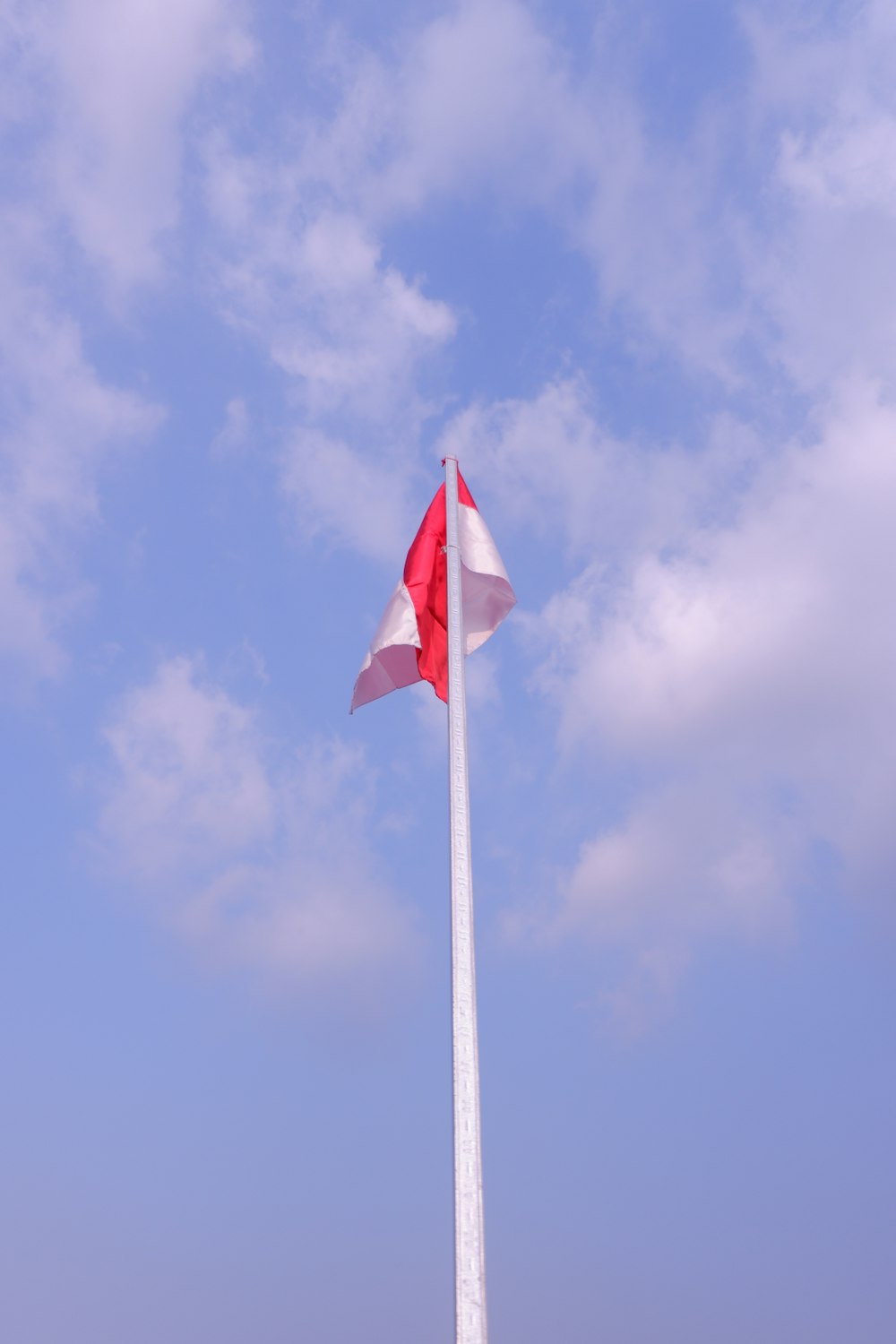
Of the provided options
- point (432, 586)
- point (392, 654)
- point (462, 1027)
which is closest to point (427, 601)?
point (432, 586)

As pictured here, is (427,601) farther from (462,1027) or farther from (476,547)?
(462,1027)

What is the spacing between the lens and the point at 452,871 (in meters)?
15.1

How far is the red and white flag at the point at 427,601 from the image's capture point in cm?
1848

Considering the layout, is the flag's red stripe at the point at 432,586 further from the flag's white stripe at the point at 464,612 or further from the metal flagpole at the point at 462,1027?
the metal flagpole at the point at 462,1027

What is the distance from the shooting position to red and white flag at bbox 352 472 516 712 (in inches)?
728

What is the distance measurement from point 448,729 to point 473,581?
391 cm

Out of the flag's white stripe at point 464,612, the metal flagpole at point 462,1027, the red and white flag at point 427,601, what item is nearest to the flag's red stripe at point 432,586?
the red and white flag at point 427,601

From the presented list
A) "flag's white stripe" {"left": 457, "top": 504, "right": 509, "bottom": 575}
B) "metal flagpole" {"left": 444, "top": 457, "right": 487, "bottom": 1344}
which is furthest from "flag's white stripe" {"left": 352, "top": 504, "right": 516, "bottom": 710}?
"metal flagpole" {"left": 444, "top": 457, "right": 487, "bottom": 1344}

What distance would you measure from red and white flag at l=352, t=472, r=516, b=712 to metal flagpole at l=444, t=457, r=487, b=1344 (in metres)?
1.25

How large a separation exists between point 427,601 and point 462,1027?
23.1 ft

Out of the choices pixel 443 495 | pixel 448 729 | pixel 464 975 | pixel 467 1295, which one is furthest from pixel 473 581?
pixel 467 1295

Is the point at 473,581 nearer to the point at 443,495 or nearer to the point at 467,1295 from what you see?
the point at 443,495

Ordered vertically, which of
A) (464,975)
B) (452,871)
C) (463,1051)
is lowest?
(463,1051)

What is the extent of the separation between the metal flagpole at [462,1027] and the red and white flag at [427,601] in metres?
1.25
